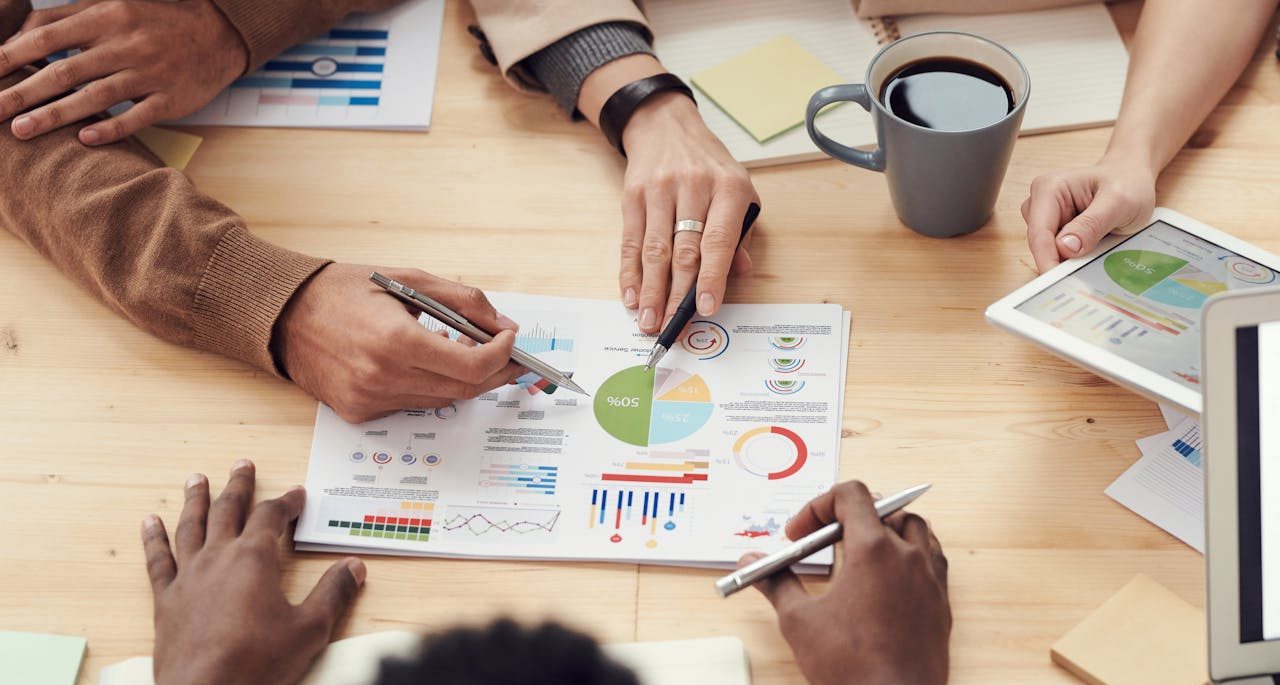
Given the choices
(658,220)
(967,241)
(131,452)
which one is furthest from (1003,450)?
(131,452)

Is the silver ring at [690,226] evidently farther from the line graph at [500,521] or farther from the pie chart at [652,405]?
the line graph at [500,521]

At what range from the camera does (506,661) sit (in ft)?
1.56

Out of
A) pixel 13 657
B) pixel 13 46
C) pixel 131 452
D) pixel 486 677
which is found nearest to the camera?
pixel 486 677

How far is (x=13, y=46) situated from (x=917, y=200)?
869mm

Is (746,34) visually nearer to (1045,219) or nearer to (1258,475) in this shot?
(1045,219)

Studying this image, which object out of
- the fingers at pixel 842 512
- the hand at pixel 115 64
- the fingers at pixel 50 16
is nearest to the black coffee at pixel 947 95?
the fingers at pixel 842 512

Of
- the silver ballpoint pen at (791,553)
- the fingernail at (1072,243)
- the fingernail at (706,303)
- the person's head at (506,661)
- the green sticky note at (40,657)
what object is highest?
the person's head at (506,661)

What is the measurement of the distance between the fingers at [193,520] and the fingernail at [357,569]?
4.6 inches

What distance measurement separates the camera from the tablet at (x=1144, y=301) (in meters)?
0.80

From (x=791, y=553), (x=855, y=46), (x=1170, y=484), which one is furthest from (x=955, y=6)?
(x=791, y=553)

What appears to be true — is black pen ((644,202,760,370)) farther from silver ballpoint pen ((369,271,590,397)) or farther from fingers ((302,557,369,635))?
fingers ((302,557,369,635))

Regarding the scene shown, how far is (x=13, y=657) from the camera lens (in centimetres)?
80

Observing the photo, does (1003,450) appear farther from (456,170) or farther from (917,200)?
(456,170)

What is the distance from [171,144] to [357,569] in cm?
55
